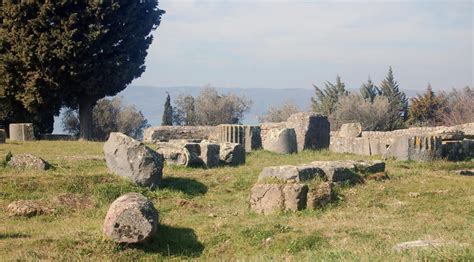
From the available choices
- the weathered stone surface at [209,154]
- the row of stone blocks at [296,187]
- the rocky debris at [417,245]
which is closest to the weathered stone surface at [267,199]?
the row of stone blocks at [296,187]

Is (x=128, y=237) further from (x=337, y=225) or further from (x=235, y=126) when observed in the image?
(x=235, y=126)

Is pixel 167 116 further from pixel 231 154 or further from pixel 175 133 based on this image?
pixel 231 154

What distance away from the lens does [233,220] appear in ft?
41.3

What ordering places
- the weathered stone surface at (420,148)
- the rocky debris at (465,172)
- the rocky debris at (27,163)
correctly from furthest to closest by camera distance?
the weathered stone surface at (420,148) < the rocky debris at (465,172) < the rocky debris at (27,163)

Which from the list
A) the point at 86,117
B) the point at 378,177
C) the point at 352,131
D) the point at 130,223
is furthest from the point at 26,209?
the point at 86,117

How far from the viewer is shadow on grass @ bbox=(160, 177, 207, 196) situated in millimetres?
15883

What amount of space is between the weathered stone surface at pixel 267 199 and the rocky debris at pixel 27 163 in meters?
6.13

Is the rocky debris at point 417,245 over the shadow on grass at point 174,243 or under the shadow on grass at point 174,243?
over

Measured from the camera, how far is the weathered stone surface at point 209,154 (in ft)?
62.8

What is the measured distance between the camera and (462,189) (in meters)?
15.0

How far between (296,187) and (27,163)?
24.9ft

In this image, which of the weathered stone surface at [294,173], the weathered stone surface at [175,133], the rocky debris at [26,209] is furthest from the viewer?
the weathered stone surface at [175,133]

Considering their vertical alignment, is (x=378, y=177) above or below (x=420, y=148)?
below

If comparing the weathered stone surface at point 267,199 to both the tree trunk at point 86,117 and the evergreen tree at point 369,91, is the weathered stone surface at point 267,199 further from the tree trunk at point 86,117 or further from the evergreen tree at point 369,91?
the evergreen tree at point 369,91
